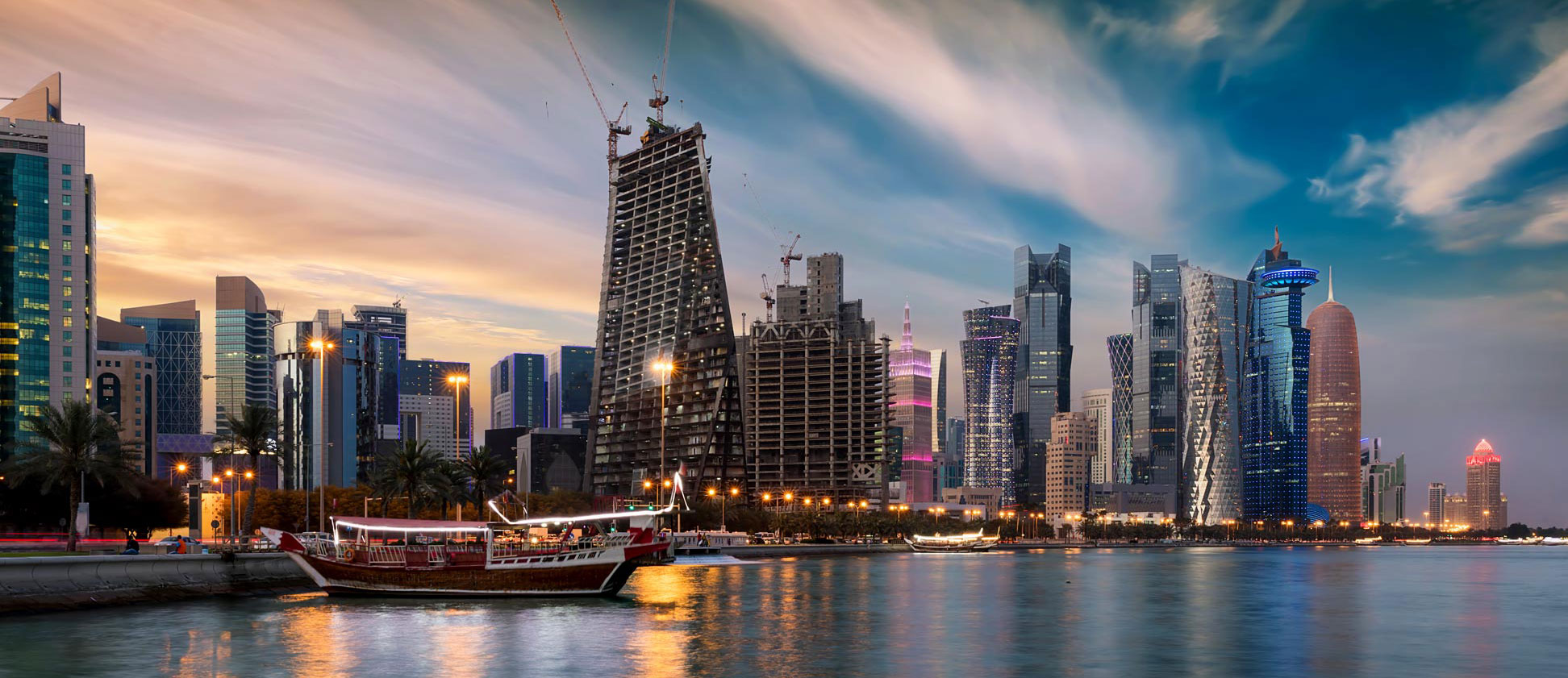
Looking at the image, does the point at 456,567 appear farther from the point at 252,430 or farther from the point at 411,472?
the point at 411,472

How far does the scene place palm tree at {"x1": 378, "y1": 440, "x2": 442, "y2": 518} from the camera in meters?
132

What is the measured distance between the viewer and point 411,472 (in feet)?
432

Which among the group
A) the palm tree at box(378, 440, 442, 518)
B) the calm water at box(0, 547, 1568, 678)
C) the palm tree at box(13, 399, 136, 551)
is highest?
the palm tree at box(13, 399, 136, 551)

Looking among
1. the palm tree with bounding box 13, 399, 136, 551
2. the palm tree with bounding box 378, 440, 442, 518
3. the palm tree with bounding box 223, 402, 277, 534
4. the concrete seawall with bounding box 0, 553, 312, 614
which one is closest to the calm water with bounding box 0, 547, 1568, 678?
the concrete seawall with bounding box 0, 553, 312, 614

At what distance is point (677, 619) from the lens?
283ft

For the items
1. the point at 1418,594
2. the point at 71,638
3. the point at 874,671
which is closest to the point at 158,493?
the point at 71,638

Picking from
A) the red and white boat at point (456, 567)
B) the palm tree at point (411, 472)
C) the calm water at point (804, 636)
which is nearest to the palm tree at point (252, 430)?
the palm tree at point (411, 472)

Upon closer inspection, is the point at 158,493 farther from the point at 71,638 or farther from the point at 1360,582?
the point at 1360,582

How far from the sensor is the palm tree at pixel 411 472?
131750 mm

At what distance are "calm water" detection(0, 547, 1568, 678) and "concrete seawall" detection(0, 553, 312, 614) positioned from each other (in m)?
1.88

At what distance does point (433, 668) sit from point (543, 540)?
4853 centimetres

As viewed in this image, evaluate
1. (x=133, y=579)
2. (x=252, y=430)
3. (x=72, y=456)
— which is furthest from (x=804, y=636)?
(x=72, y=456)

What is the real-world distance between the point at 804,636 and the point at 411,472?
67.4 m

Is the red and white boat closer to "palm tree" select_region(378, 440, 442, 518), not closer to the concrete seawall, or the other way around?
the concrete seawall
